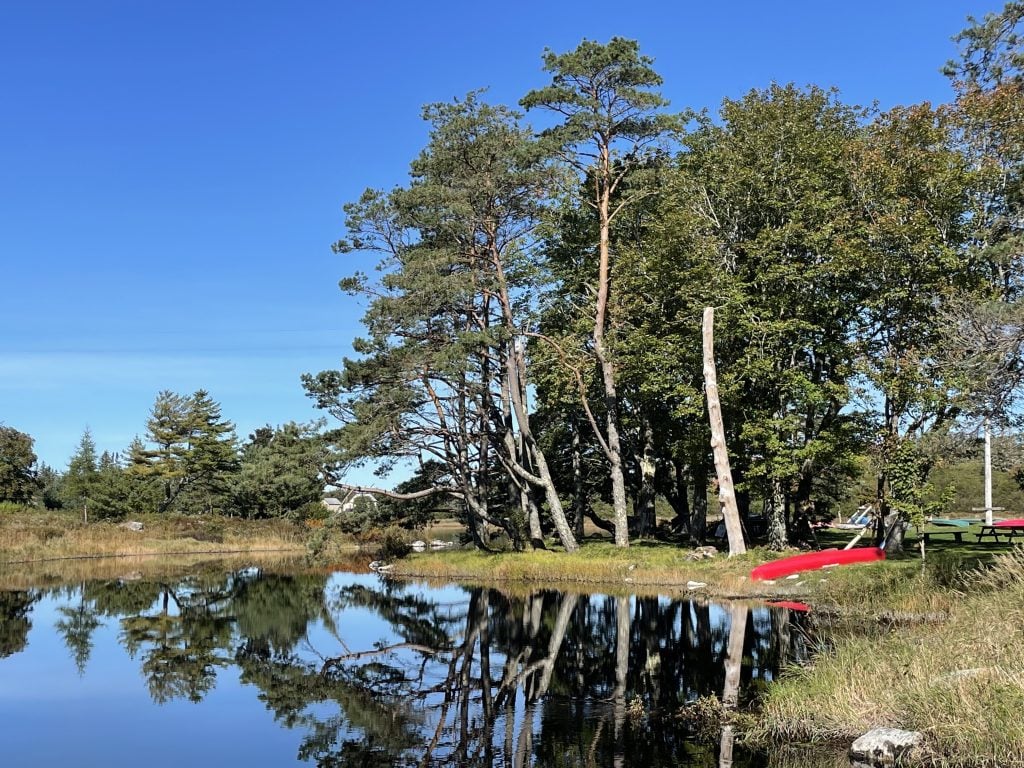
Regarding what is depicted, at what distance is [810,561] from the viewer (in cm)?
2302

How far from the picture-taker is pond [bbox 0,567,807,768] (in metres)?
9.92

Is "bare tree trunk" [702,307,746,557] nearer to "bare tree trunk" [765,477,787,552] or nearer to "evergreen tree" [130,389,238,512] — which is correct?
"bare tree trunk" [765,477,787,552]

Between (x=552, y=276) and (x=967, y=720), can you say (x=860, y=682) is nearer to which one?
(x=967, y=720)

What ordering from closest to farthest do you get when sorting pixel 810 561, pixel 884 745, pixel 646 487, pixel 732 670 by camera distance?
pixel 884 745 < pixel 732 670 < pixel 810 561 < pixel 646 487

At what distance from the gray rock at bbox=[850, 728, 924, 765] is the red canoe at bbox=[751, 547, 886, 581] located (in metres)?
14.4

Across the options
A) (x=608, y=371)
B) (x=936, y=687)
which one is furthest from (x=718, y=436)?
(x=936, y=687)

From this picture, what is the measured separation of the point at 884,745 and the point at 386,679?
8.38 m

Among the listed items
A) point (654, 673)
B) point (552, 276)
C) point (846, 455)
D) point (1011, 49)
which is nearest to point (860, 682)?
point (654, 673)

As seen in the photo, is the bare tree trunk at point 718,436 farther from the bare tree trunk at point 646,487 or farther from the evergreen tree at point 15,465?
the evergreen tree at point 15,465

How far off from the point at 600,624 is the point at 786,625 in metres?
3.97

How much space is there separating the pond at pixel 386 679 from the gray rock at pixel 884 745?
1.02 meters

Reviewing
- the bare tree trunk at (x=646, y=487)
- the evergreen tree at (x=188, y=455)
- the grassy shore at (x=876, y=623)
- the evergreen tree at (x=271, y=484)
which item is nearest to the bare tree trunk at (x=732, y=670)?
the grassy shore at (x=876, y=623)

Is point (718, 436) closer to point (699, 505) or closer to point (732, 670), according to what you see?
point (699, 505)

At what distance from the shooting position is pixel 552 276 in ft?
116
